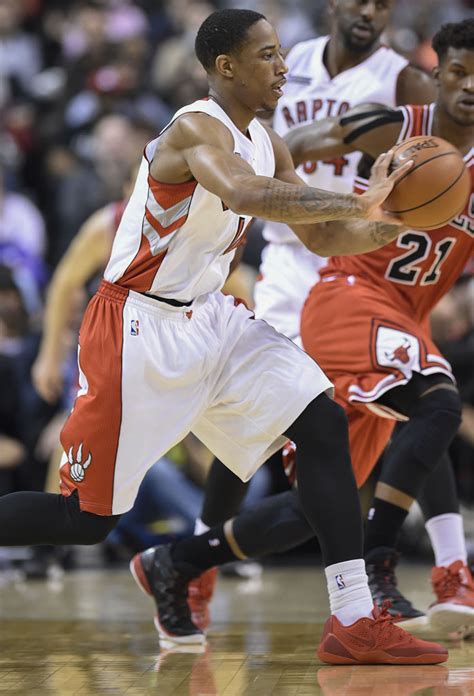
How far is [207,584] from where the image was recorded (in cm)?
537

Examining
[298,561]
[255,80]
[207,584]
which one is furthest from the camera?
[298,561]

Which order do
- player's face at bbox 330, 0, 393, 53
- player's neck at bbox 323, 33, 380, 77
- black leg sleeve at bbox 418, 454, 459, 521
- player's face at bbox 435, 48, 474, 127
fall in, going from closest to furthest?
player's face at bbox 435, 48, 474, 127, black leg sleeve at bbox 418, 454, 459, 521, player's face at bbox 330, 0, 393, 53, player's neck at bbox 323, 33, 380, 77

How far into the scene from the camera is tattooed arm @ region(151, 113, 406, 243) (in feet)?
12.9

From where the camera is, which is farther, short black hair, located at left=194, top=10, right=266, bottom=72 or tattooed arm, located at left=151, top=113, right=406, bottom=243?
short black hair, located at left=194, top=10, right=266, bottom=72

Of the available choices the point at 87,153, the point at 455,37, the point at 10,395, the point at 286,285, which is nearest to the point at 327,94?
the point at 286,285

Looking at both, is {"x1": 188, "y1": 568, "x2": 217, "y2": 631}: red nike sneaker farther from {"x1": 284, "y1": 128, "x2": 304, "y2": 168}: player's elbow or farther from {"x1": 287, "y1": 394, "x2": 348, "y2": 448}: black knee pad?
{"x1": 284, "y1": 128, "x2": 304, "y2": 168}: player's elbow

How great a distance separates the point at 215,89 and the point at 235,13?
0.26 metres

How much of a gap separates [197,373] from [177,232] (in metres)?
0.47

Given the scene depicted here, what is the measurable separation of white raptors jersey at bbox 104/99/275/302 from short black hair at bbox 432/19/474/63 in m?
1.08

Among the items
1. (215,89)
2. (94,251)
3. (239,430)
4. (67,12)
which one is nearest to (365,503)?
(94,251)

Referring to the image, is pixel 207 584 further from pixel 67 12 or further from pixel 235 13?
pixel 67 12

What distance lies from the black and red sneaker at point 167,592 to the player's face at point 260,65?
6.46ft

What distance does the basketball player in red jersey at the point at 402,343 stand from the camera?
16.2ft

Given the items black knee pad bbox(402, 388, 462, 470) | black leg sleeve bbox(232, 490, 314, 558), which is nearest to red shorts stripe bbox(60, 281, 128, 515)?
black leg sleeve bbox(232, 490, 314, 558)
